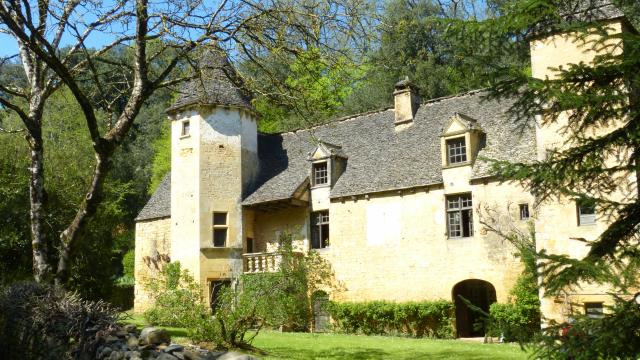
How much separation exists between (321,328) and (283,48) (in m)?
14.8

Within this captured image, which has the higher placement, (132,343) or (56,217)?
(56,217)

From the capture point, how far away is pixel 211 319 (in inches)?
494

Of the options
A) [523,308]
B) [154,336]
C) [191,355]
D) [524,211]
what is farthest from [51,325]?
[524,211]

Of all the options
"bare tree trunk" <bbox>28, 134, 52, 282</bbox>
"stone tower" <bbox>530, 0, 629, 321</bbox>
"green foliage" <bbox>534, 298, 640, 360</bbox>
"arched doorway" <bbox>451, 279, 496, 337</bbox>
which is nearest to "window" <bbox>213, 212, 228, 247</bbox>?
"arched doorway" <bbox>451, 279, 496, 337</bbox>

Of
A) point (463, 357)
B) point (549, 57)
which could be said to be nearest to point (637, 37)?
point (463, 357)

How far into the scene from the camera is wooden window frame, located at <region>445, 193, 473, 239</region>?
20234mm

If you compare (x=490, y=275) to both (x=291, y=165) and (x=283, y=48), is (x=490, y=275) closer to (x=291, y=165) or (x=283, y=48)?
(x=291, y=165)

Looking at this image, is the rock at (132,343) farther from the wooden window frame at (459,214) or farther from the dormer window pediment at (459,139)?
the dormer window pediment at (459,139)

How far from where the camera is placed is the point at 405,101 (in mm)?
24203

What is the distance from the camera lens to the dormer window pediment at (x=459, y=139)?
20.3 metres

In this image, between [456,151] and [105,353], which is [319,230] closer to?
[456,151]

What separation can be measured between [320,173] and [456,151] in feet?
18.6

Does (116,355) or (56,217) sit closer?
(116,355)

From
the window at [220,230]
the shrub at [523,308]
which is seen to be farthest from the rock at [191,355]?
the window at [220,230]
